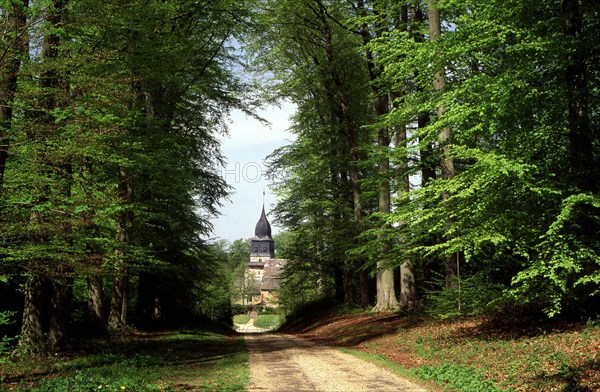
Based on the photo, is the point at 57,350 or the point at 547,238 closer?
the point at 547,238

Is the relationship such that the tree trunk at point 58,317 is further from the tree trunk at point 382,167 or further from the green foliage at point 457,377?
the tree trunk at point 382,167

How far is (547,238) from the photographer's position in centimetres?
974

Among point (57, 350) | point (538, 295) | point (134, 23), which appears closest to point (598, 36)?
point (538, 295)

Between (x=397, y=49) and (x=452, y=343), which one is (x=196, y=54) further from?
(x=452, y=343)

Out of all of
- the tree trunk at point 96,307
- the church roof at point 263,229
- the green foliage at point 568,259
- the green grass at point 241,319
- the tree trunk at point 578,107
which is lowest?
the green grass at point 241,319

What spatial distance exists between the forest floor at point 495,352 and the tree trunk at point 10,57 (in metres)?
9.43

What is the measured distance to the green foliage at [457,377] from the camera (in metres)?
8.40

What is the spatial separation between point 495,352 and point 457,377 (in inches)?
64.9

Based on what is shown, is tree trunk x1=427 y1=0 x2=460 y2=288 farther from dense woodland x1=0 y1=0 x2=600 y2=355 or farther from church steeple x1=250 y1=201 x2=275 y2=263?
church steeple x1=250 y1=201 x2=275 y2=263

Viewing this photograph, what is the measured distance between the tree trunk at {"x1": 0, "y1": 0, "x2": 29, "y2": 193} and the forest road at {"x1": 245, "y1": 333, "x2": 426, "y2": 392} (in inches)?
255

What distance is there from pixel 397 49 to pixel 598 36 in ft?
14.6

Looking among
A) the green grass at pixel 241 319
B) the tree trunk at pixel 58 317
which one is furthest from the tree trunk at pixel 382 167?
the green grass at pixel 241 319

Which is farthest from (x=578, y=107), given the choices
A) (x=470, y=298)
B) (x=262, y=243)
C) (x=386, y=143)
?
(x=262, y=243)

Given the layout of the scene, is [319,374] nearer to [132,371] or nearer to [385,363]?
[385,363]
